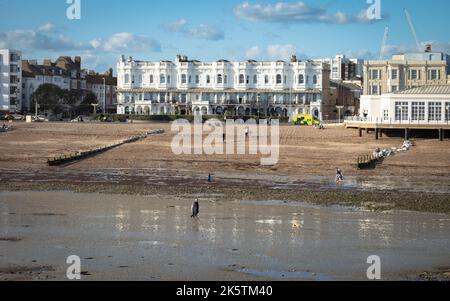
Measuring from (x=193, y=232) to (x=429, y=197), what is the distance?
12538 mm

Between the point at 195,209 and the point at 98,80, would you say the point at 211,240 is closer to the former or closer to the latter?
the point at 195,209

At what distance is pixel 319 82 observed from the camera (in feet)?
339

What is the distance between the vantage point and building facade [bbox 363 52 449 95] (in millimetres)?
88375

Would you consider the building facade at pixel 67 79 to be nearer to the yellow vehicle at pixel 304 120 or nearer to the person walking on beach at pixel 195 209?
the yellow vehicle at pixel 304 120

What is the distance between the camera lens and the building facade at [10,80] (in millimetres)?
113750

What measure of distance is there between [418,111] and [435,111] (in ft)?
4.05

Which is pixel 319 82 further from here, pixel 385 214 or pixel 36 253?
pixel 36 253

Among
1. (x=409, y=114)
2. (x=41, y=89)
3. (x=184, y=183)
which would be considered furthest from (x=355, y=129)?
(x=41, y=89)

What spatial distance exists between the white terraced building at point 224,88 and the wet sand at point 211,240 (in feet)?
238

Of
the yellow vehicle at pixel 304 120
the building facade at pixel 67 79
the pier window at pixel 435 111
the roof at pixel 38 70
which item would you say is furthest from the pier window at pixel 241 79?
the pier window at pixel 435 111

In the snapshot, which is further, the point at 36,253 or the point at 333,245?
the point at 333,245

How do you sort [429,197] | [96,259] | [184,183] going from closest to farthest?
1. [96,259]
2. [429,197]
3. [184,183]

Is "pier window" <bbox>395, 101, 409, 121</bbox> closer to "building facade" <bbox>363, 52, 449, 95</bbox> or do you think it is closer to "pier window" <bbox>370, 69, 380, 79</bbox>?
"building facade" <bbox>363, 52, 449, 95</bbox>
